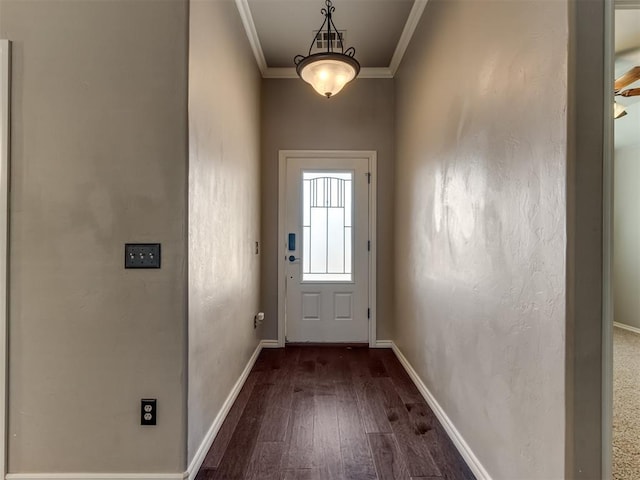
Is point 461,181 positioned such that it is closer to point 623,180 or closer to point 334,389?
point 334,389

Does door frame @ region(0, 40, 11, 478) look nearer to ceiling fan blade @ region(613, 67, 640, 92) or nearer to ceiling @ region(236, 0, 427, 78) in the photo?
ceiling @ region(236, 0, 427, 78)

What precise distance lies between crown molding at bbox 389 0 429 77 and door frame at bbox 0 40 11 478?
2.59m

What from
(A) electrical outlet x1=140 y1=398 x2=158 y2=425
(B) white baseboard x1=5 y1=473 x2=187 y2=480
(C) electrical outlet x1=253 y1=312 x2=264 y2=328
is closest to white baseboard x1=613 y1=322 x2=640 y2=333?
(C) electrical outlet x1=253 y1=312 x2=264 y2=328

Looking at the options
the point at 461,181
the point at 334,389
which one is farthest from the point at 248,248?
the point at 461,181

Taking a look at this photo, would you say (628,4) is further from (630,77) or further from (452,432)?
(452,432)

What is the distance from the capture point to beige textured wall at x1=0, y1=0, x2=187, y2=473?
1530 mm

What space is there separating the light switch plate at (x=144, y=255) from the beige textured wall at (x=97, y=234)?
0.03 metres

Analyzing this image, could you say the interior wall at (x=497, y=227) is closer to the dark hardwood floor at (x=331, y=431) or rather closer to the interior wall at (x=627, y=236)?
the dark hardwood floor at (x=331, y=431)

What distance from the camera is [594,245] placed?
3.41 feet

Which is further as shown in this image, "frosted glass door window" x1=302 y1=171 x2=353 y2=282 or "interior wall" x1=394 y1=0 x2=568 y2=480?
"frosted glass door window" x1=302 y1=171 x2=353 y2=282

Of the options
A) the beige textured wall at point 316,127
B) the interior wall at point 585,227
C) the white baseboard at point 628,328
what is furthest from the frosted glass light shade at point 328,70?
the white baseboard at point 628,328

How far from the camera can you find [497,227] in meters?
1.46

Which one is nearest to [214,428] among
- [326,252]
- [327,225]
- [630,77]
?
[326,252]

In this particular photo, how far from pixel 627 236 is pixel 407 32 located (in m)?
3.84
